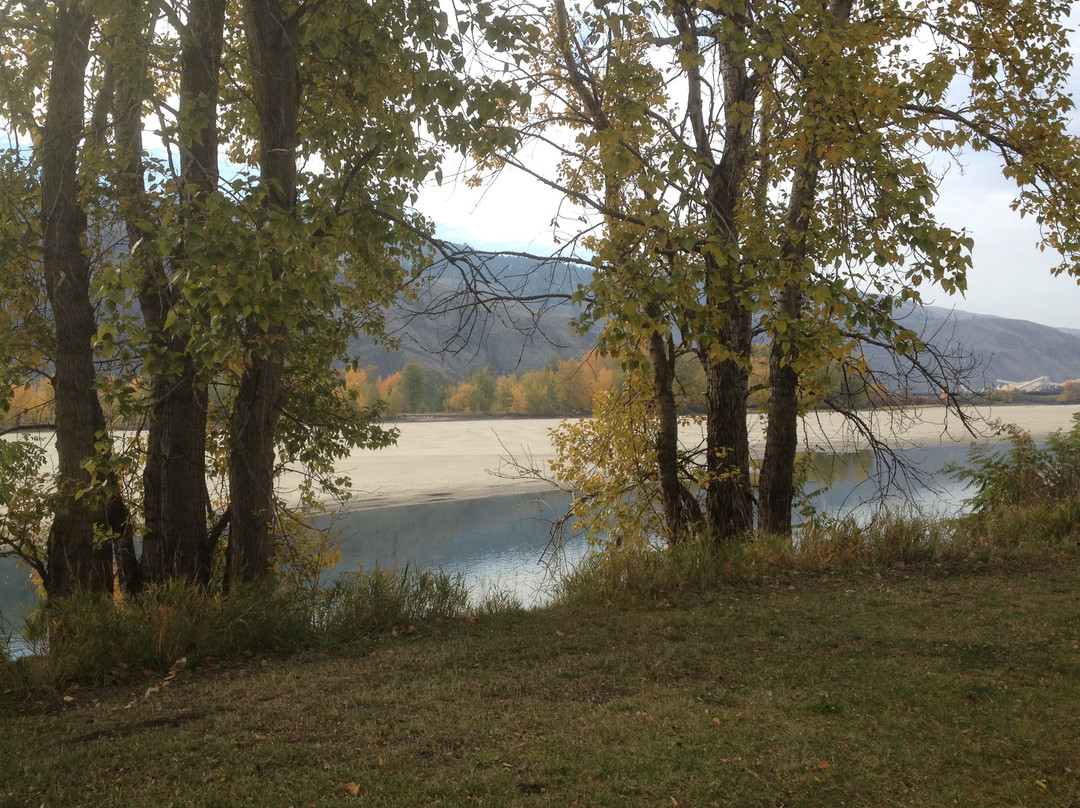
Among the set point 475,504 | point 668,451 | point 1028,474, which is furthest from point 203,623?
point 475,504

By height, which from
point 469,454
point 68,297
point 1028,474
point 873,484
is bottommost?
point 873,484

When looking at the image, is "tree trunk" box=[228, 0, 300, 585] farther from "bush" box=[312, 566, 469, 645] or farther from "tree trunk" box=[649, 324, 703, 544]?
"tree trunk" box=[649, 324, 703, 544]

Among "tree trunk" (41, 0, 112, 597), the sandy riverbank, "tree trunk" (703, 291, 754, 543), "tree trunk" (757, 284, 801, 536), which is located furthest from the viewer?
the sandy riverbank

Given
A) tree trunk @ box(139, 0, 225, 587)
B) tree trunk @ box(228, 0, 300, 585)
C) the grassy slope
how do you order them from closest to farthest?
the grassy slope
tree trunk @ box(228, 0, 300, 585)
tree trunk @ box(139, 0, 225, 587)

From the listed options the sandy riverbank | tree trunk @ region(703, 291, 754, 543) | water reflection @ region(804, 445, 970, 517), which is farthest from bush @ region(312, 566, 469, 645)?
the sandy riverbank

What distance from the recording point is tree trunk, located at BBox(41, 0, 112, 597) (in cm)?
694

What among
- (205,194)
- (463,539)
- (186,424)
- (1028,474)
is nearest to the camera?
(205,194)

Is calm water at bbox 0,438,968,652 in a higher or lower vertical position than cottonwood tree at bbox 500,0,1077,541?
lower

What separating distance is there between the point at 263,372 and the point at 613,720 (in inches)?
155

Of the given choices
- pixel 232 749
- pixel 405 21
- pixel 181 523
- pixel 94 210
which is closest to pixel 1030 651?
pixel 232 749

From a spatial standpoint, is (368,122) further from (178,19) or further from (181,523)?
(181,523)

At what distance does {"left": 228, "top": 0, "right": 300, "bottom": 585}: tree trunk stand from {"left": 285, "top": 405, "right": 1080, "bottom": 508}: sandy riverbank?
5963mm

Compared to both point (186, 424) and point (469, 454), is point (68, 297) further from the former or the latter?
point (469, 454)

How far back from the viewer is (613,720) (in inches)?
157
